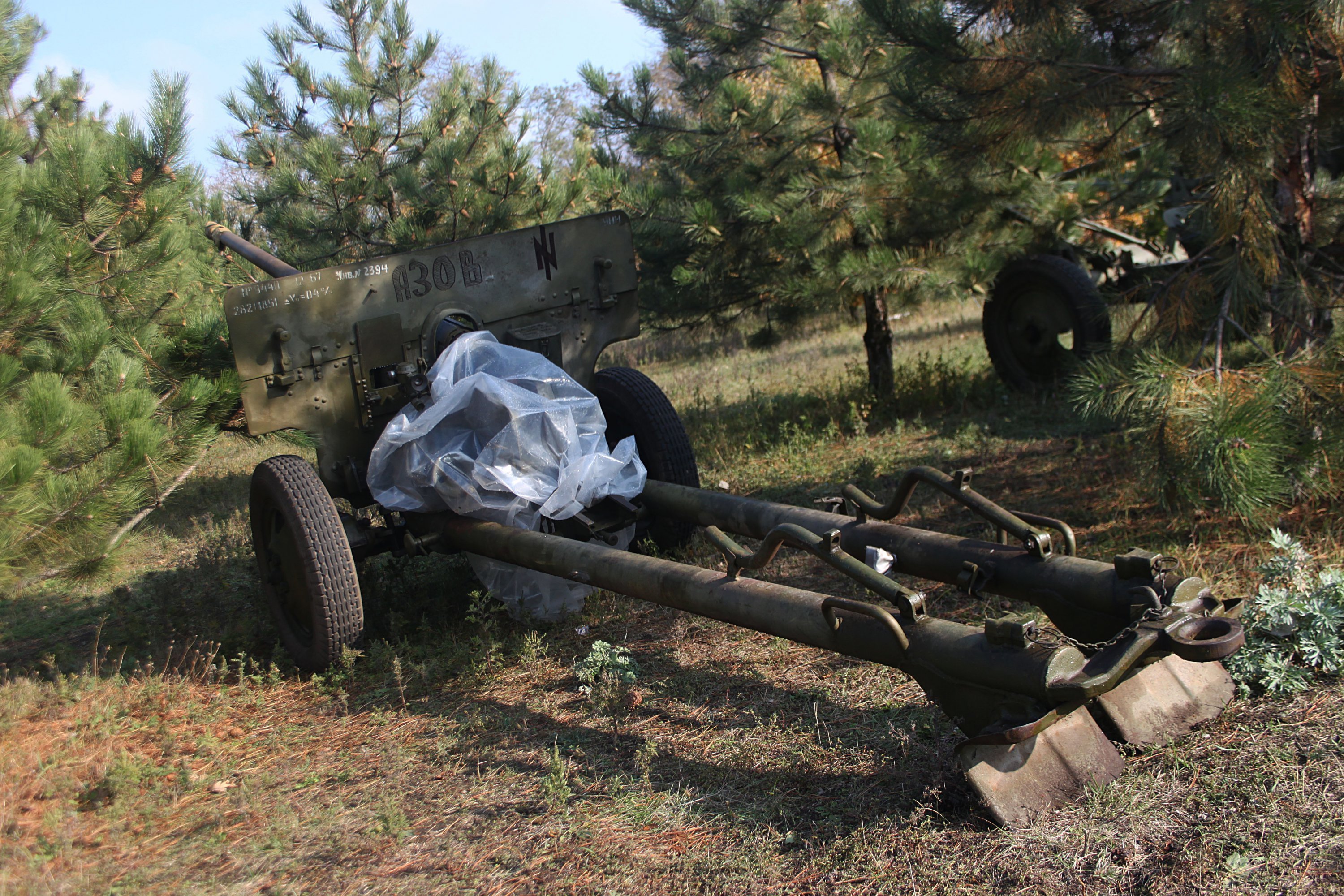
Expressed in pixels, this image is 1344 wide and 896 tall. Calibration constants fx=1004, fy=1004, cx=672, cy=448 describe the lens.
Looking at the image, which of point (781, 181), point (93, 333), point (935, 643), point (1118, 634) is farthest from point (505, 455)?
point (781, 181)

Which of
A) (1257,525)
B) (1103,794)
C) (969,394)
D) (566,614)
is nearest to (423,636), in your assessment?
(566,614)

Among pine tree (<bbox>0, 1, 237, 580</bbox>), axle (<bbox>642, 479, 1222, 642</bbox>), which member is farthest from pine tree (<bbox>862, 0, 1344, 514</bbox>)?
pine tree (<bbox>0, 1, 237, 580</bbox>)

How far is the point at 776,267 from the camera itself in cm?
691

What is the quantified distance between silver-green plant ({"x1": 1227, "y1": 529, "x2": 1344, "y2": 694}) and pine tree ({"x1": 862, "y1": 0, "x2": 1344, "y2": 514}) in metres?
0.53

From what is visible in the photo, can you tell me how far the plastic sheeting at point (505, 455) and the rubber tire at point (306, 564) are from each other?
1.01ft

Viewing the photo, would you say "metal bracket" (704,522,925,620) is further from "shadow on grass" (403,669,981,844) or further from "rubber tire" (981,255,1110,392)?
"rubber tire" (981,255,1110,392)

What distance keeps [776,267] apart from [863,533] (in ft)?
13.1

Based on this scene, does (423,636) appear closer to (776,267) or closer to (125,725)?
(125,725)

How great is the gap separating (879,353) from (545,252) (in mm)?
3589

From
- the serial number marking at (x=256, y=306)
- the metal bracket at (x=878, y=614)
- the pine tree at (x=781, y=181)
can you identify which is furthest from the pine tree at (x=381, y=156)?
the metal bracket at (x=878, y=614)

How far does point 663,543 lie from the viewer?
4.54m

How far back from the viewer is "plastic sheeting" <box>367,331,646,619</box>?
3.80 m

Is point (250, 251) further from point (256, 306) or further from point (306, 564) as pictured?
point (306, 564)

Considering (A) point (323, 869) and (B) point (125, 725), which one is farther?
(B) point (125, 725)
